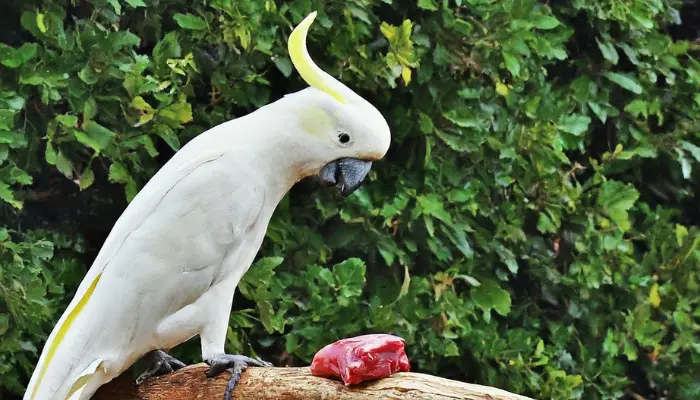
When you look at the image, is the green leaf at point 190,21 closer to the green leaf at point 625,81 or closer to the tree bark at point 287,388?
the tree bark at point 287,388

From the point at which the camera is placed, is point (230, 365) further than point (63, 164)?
No

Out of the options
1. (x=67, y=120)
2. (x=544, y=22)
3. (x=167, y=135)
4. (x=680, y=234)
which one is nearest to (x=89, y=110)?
(x=67, y=120)

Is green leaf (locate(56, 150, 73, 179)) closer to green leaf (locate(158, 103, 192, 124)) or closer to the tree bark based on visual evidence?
green leaf (locate(158, 103, 192, 124))

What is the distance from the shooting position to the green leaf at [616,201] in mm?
2158

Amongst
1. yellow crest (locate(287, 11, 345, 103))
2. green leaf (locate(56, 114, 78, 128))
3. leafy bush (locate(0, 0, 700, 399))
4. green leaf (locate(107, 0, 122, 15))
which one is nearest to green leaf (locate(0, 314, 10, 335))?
leafy bush (locate(0, 0, 700, 399))

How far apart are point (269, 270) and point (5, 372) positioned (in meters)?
0.54

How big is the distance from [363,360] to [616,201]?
1261mm

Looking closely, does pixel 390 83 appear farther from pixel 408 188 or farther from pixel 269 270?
pixel 269 270

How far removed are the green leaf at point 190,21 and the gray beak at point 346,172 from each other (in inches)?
21.7

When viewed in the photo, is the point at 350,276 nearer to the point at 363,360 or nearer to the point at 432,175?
the point at 432,175

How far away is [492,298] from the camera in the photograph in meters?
1.97

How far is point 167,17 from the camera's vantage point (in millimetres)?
1756

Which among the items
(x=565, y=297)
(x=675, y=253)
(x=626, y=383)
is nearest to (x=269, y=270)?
(x=565, y=297)

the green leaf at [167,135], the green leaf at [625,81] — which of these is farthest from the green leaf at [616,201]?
the green leaf at [167,135]
